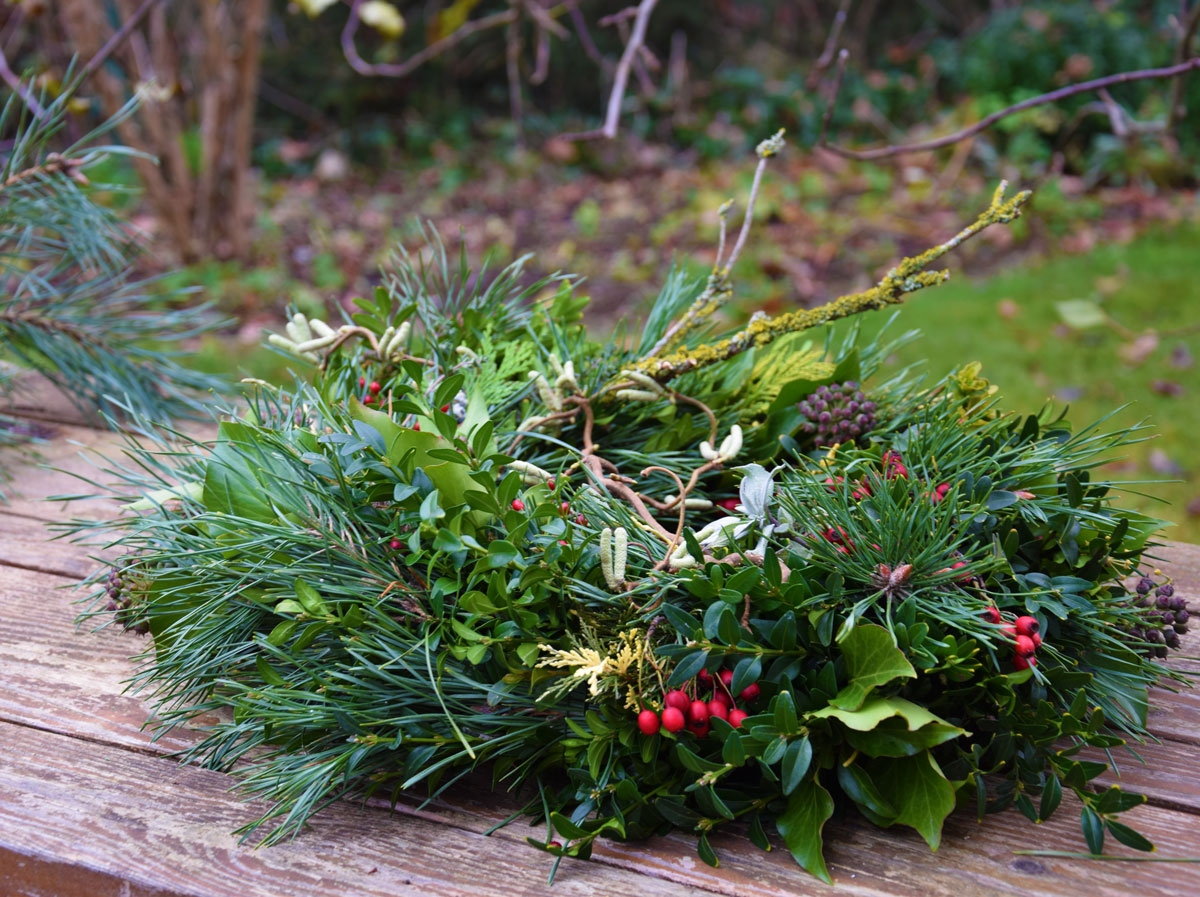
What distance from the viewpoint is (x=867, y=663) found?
29.5 inches

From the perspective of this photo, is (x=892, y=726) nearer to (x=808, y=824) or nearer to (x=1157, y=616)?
(x=808, y=824)

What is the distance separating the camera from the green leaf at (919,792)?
0.75 m

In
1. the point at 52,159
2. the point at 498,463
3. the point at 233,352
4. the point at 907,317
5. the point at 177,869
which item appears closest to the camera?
the point at 177,869

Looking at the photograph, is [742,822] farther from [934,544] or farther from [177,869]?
[177,869]

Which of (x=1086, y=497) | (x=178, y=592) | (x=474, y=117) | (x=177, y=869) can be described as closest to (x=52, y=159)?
(x=178, y=592)

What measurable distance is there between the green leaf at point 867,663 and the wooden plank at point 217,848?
0.66 feet

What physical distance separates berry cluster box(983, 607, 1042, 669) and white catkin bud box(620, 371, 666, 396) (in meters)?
0.42

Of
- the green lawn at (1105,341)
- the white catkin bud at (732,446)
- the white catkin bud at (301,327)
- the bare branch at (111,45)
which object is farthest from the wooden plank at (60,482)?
the green lawn at (1105,341)

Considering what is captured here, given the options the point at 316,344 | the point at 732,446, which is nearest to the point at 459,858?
the point at 732,446

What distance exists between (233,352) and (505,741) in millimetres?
3315

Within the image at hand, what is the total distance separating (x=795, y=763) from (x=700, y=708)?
0.28ft

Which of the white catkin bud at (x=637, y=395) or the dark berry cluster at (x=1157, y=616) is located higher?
the white catkin bud at (x=637, y=395)

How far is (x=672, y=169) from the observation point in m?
5.36

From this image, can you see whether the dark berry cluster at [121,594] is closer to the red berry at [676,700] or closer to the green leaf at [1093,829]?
the red berry at [676,700]
